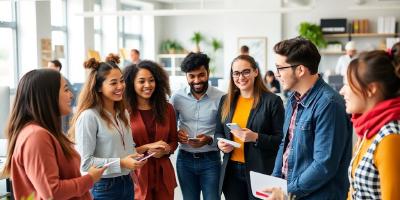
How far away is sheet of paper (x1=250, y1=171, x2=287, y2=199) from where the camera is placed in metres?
2.09

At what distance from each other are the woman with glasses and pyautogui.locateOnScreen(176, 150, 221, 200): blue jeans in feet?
0.41

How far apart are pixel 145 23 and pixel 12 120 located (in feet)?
38.8

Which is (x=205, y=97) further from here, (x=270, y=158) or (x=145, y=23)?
(x=145, y=23)

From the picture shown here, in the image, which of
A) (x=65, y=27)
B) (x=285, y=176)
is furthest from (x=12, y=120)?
(x=65, y=27)

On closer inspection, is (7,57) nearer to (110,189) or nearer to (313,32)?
(313,32)

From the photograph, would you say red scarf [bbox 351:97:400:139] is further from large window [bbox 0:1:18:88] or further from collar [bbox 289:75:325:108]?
large window [bbox 0:1:18:88]

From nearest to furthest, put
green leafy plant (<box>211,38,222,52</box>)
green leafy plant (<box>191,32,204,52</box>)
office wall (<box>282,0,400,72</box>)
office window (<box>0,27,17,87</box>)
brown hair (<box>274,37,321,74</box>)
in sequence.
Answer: brown hair (<box>274,37,321,74</box>) → office window (<box>0,27,17,87</box>) → office wall (<box>282,0,400,72</box>) → green leafy plant (<box>211,38,222,52</box>) → green leafy plant (<box>191,32,204,52</box>)

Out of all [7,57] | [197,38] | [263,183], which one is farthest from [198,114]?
[197,38]

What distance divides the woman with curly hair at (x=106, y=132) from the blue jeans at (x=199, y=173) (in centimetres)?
49

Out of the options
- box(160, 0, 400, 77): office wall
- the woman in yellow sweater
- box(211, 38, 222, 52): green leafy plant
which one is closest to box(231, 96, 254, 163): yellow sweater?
the woman in yellow sweater

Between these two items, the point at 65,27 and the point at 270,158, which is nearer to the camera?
the point at 270,158

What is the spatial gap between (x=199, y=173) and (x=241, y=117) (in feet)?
1.50

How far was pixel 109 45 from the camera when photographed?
39.1 feet

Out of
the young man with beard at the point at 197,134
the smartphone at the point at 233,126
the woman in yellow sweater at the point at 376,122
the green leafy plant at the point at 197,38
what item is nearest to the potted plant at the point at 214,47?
the green leafy plant at the point at 197,38
